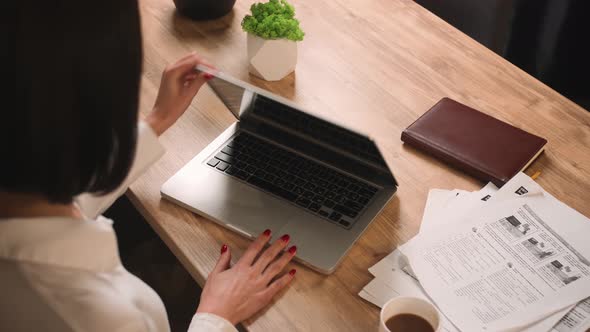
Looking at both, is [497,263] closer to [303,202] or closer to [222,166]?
[303,202]

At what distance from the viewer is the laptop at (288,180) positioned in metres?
1.20

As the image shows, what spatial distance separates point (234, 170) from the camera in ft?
4.35

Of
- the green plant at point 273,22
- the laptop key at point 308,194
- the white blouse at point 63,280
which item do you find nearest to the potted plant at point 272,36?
the green plant at point 273,22

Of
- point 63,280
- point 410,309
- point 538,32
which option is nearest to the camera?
point 63,280

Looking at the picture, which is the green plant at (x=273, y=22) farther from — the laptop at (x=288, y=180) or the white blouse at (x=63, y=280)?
the white blouse at (x=63, y=280)

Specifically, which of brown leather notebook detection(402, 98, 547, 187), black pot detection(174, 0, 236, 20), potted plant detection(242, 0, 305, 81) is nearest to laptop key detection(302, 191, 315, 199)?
brown leather notebook detection(402, 98, 547, 187)

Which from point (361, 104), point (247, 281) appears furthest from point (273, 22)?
point (247, 281)

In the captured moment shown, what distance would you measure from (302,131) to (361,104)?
0.88 feet

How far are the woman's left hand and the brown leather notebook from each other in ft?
1.40

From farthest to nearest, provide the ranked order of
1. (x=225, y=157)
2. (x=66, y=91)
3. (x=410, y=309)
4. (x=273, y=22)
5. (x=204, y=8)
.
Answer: (x=204, y=8) → (x=273, y=22) → (x=225, y=157) → (x=410, y=309) → (x=66, y=91)

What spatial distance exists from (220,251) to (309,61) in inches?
23.4

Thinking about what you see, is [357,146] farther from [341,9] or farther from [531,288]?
[341,9]

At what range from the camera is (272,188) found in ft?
4.23

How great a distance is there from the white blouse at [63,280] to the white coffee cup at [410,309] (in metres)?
0.33
